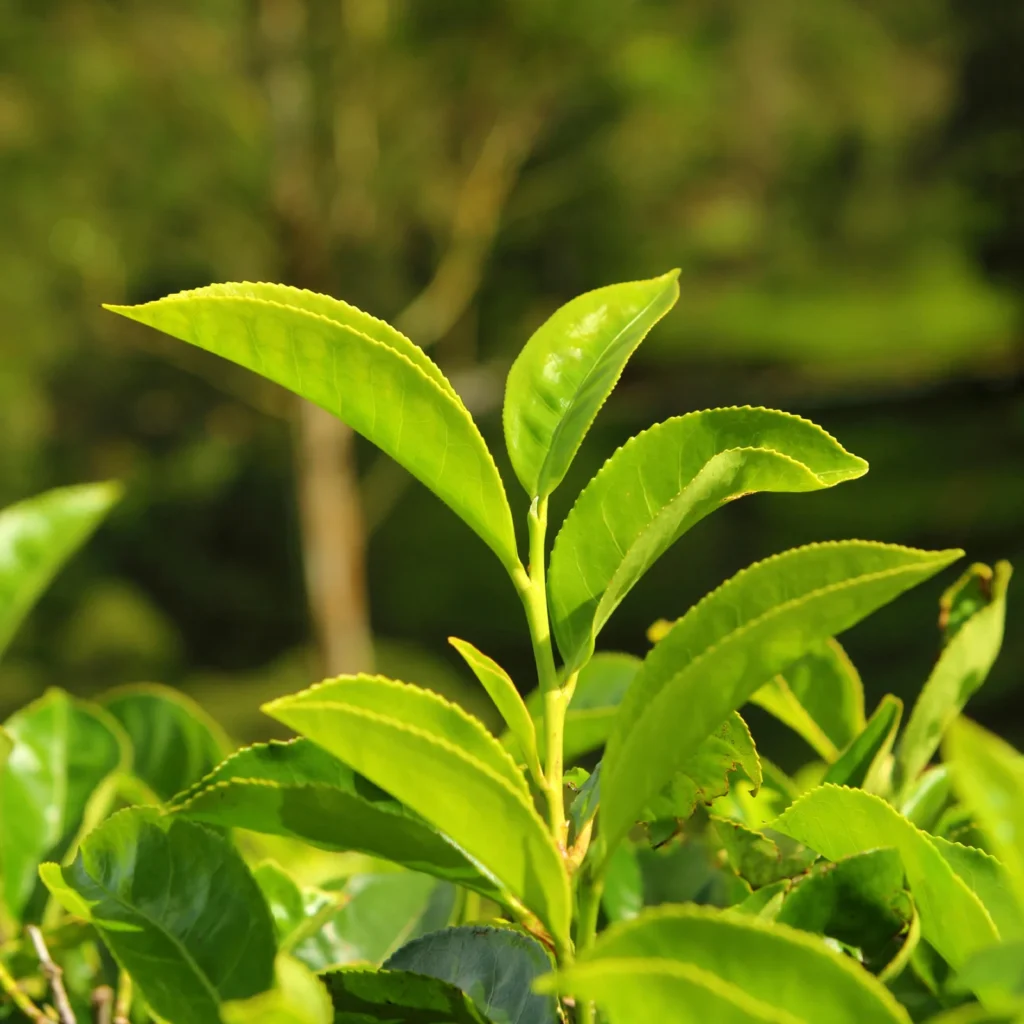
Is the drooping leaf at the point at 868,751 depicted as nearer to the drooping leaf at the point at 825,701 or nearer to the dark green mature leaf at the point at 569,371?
the drooping leaf at the point at 825,701

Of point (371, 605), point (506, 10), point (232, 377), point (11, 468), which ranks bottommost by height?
point (371, 605)

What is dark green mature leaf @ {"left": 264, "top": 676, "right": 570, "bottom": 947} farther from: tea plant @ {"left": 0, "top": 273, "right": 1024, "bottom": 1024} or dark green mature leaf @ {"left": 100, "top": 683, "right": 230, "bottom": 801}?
dark green mature leaf @ {"left": 100, "top": 683, "right": 230, "bottom": 801}

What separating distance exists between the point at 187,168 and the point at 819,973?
15.4 ft

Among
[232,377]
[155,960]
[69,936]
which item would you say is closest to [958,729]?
[155,960]

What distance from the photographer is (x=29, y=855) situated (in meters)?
0.52

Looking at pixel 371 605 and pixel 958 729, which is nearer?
pixel 958 729

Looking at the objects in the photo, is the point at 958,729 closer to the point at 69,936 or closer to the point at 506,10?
the point at 69,936

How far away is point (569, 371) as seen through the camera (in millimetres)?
360

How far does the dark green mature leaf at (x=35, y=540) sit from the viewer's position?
56cm

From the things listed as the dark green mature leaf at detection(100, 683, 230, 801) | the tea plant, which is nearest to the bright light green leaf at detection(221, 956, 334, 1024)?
the tea plant

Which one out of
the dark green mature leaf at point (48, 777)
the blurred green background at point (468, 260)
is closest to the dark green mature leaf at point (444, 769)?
the dark green mature leaf at point (48, 777)

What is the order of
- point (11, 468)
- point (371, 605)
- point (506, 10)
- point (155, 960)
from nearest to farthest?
point (155, 960)
point (506, 10)
point (11, 468)
point (371, 605)

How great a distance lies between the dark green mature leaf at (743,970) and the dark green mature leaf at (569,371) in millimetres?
142

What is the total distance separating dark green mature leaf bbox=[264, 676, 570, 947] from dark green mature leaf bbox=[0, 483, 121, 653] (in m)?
0.33
